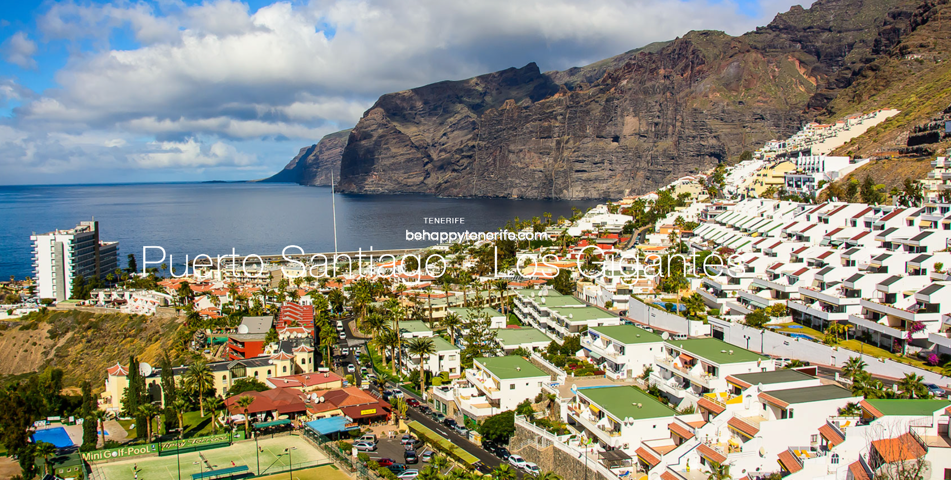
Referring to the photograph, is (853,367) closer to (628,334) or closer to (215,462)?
(628,334)

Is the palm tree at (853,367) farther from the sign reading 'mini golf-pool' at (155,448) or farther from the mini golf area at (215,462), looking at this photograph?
the sign reading 'mini golf-pool' at (155,448)

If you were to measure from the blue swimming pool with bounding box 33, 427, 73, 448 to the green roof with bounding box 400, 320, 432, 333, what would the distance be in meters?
19.9

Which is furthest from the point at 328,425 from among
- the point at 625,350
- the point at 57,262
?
the point at 57,262

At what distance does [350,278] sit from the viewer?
7250cm

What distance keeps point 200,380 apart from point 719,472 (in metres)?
26.0

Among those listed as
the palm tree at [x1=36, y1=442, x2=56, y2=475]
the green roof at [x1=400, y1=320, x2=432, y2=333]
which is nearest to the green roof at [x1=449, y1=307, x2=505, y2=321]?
the green roof at [x1=400, y1=320, x2=432, y2=333]

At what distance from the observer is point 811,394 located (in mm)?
24016

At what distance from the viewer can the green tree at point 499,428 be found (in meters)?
30.4

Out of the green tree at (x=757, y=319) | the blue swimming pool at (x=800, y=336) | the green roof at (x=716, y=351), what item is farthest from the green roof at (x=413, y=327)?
the blue swimming pool at (x=800, y=336)

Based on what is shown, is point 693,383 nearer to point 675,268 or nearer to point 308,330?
point 675,268

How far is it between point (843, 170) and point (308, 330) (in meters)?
55.9

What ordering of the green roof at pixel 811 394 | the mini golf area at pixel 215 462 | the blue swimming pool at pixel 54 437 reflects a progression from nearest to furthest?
the green roof at pixel 811 394 < the mini golf area at pixel 215 462 < the blue swimming pool at pixel 54 437

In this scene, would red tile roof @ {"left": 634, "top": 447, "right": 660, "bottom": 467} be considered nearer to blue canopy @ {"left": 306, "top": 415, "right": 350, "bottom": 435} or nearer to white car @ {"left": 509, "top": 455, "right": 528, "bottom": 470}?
white car @ {"left": 509, "top": 455, "right": 528, "bottom": 470}

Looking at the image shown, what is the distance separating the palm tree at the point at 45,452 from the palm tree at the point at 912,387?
34.1m
